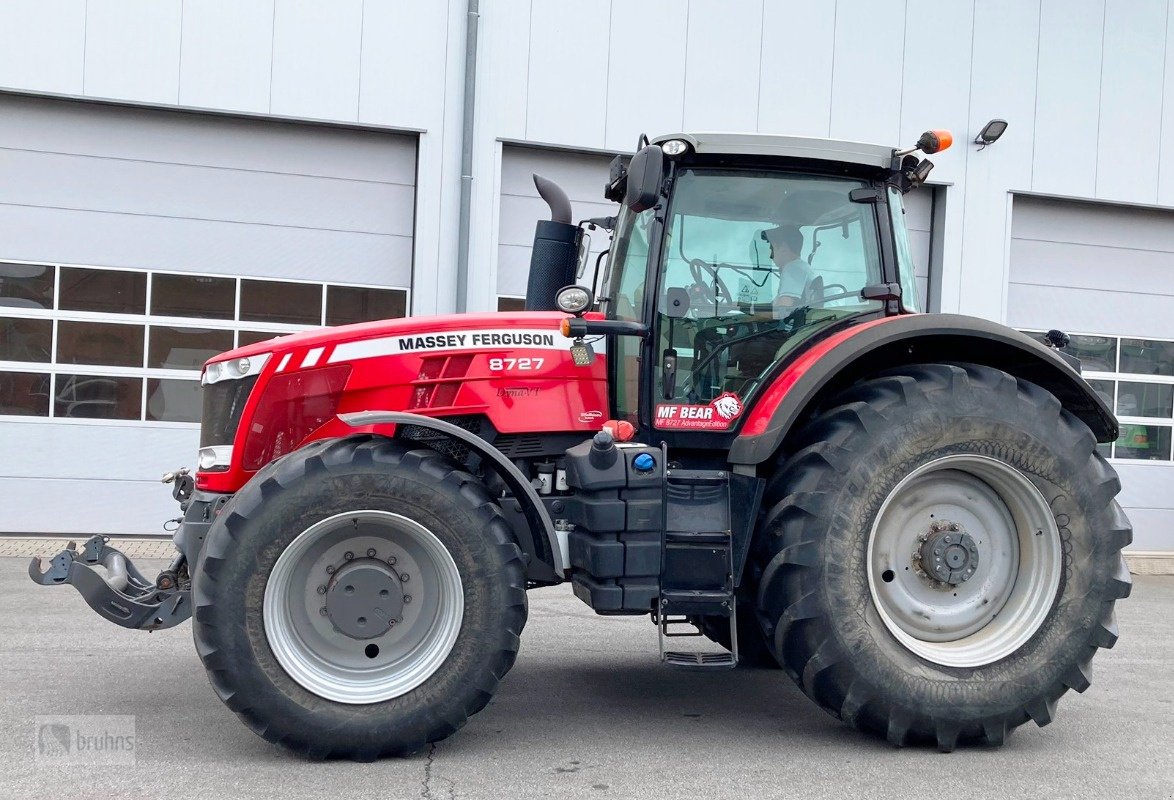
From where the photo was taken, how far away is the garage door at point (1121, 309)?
12070 millimetres

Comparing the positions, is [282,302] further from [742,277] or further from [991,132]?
[991,132]

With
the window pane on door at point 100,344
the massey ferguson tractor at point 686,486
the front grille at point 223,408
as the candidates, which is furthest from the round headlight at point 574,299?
the window pane on door at point 100,344

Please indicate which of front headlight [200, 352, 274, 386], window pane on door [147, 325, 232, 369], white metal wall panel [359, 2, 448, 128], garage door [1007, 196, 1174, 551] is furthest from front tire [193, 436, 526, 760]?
garage door [1007, 196, 1174, 551]

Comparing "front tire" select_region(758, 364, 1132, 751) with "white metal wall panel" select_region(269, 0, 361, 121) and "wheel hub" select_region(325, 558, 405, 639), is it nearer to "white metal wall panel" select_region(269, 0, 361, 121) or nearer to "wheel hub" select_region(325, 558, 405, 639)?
"wheel hub" select_region(325, 558, 405, 639)

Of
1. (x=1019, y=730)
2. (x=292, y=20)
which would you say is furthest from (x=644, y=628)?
(x=292, y=20)

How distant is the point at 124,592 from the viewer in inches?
176

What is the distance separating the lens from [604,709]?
4.73 meters

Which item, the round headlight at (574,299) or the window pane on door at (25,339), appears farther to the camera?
the window pane on door at (25,339)

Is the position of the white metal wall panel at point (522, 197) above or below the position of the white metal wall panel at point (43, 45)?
below

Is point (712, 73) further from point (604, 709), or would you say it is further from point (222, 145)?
point (604, 709)

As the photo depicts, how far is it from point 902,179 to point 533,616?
12.2 ft

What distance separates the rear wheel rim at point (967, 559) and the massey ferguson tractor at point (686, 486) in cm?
1

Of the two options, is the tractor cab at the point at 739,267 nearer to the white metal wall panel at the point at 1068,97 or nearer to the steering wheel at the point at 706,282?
the steering wheel at the point at 706,282

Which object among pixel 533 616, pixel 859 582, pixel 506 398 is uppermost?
pixel 506 398
